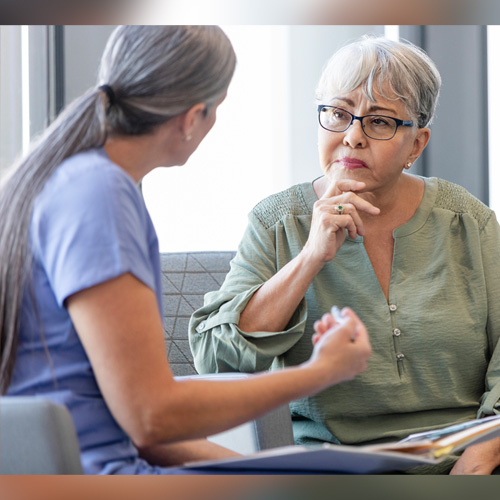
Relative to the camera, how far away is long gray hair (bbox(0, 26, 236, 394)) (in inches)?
35.8

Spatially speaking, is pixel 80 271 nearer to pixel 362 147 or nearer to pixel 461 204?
pixel 362 147

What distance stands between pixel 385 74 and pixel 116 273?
0.81 metres

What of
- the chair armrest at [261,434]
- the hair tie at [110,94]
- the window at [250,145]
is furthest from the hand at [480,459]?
the window at [250,145]

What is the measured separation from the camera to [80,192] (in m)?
0.86

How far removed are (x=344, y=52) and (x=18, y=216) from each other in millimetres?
820

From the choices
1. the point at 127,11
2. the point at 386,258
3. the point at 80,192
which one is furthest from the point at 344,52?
the point at 80,192

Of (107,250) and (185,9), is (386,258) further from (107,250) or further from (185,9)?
(107,250)

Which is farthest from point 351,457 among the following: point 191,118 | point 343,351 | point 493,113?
point 493,113

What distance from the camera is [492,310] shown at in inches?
59.6

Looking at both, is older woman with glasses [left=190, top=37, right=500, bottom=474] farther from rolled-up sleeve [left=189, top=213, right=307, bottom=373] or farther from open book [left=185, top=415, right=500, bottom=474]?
open book [left=185, top=415, right=500, bottom=474]

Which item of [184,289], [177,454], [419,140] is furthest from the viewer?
[184,289]

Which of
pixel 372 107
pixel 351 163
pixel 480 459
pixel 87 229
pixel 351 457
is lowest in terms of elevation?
pixel 480 459

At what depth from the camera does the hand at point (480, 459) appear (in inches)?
52.6

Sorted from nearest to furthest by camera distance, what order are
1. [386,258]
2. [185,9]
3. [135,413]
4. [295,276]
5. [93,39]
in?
[135,413] → [185,9] → [295,276] → [386,258] → [93,39]
